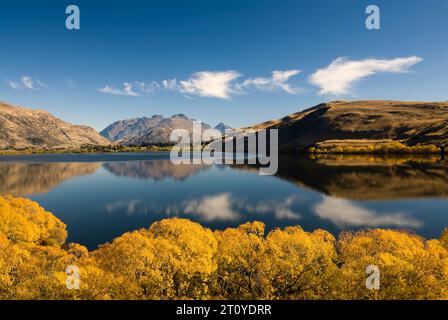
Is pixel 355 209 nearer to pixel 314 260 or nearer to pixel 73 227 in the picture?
pixel 314 260

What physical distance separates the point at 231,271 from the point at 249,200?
7468 cm

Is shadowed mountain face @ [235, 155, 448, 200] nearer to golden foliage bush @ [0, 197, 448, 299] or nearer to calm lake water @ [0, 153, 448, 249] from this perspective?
calm lake water @ [0, 153, 448, 249]

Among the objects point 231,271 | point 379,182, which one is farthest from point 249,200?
point 231,271

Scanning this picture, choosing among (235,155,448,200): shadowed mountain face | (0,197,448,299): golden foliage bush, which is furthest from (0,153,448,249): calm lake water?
(0,197,448,299): golden foliage bush

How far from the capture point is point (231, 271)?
3472 cm

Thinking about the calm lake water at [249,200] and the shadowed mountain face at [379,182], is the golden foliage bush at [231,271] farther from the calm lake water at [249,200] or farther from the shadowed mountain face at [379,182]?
the shadowed mountain face at [379,182]

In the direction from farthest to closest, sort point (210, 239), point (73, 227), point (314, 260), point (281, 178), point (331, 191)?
point (281, 178)
point (331, 191)
point (73, 227)
point (210, 239)
point (314, 260)

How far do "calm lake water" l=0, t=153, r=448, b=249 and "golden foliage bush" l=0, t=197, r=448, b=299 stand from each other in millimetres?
34284

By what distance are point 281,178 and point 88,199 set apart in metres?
98.3

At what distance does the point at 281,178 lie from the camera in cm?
16225

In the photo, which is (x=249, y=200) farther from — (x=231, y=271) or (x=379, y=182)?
(x=231, y=271)

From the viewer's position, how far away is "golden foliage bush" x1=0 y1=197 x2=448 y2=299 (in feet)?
93.8
